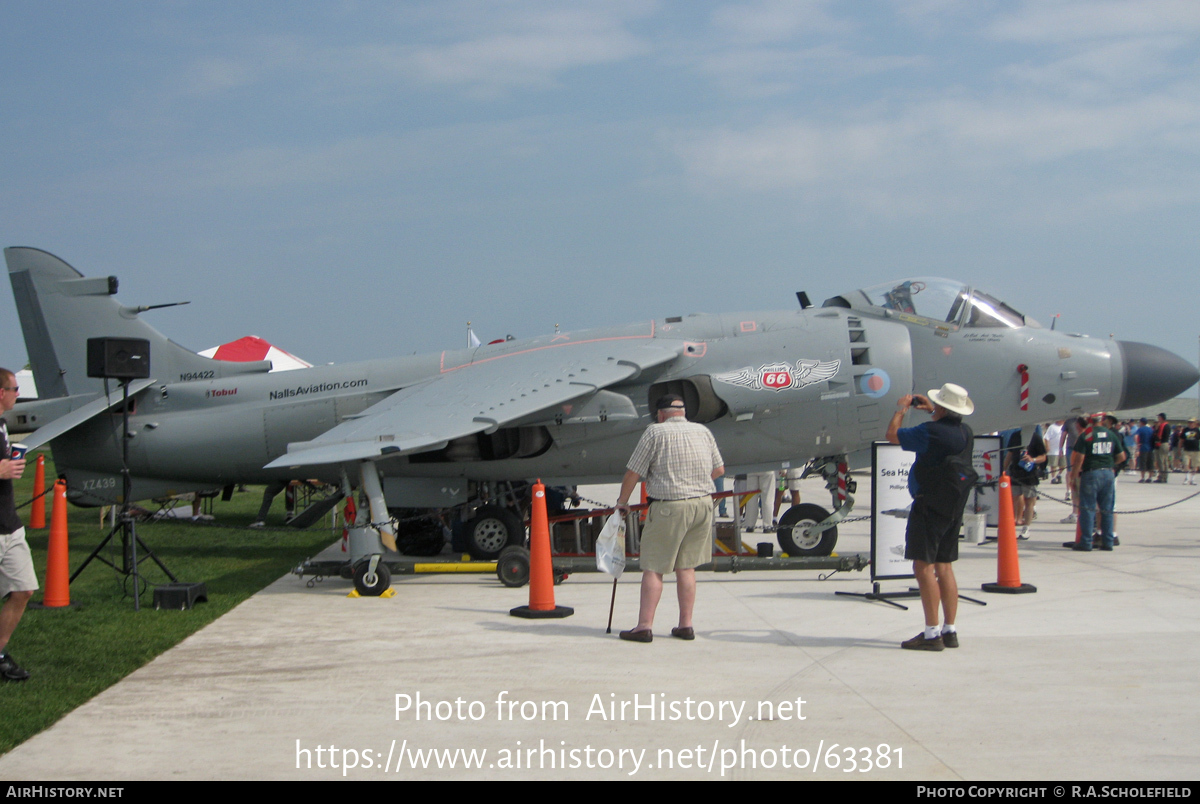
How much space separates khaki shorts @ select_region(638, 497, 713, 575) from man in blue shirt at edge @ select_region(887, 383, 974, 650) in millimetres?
1424

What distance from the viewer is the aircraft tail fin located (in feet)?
44.1

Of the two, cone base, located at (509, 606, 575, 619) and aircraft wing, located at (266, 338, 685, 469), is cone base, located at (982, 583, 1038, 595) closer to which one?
cone base, located at (509, 606, 575, 619)

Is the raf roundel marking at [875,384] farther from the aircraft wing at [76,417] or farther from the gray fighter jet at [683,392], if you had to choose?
the aircraft wing at [76,417]

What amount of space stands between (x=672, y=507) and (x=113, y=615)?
504cm

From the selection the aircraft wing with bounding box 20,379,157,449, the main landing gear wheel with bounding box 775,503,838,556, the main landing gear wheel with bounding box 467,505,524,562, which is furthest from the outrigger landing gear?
the aircraft wing with bounding box 20,379,157,449

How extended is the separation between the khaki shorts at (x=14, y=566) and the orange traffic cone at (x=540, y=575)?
3.61 meters

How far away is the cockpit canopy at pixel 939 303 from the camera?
11117 mm

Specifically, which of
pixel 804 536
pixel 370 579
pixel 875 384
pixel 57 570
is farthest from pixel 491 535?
pixel 875 384

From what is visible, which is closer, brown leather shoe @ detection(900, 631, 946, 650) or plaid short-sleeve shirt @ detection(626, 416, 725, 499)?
brown leather shoe @ detection(900, 631, 946, 650)

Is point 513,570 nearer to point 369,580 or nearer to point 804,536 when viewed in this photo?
point 369,580

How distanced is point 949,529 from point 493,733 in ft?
11.4

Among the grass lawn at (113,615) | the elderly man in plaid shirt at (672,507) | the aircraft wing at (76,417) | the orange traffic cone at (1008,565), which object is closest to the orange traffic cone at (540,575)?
the elderly man in plaid shirt at (672,507)
